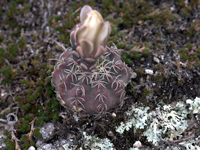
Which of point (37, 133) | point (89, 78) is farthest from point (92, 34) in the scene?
point (37, 133)

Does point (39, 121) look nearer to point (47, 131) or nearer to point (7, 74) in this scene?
point (47, 131)

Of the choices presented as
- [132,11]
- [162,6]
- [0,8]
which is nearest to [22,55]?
[0,8]

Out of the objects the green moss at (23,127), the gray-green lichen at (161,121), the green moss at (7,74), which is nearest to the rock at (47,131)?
the green moss at (23,127)

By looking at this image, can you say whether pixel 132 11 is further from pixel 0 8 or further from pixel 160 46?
pixel 0 8

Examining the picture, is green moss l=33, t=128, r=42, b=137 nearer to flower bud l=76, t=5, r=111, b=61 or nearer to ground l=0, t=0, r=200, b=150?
ground l=0, t=0, r=200, b=150

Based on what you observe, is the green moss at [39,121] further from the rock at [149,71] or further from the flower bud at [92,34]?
the rock at [149,71]

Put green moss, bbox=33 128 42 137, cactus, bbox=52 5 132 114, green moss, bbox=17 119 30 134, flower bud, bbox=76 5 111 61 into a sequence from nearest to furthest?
flower bud, bbox=76 5 111 61 < cactus, bbox=52 5 132 114 < green moss, bbox=33 128 42 137 < green moss, bbox=17 119 30 134

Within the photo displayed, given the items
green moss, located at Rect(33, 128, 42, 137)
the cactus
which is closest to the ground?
green moss, located at Rect(33, 128, 42, 137)
